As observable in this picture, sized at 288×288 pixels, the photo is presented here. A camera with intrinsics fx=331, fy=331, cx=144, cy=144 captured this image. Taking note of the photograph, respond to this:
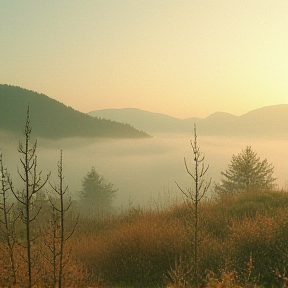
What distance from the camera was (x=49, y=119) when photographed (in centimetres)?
18488

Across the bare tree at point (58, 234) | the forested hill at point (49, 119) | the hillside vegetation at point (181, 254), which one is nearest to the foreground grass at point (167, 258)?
Result: the hillside vegetation at point (181, 254)

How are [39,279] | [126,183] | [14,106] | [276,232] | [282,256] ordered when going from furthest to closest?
[14,106] → [126,183] → [276,232] → [282,256] → [39,279]

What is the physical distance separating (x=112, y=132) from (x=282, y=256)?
184355mm

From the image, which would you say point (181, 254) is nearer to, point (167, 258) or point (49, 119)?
point (167, 258)

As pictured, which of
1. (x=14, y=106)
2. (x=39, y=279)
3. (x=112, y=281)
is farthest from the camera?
(x=14, y=106)

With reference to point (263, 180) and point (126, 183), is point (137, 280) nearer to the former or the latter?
point (263, 180)

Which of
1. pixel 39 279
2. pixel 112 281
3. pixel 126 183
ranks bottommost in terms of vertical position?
pixel 126 183

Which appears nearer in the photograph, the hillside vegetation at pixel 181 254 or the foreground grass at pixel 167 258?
the foreground grass at pixel 167 258

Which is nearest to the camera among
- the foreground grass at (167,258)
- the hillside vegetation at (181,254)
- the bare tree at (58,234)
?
the bare tree at (58,234)

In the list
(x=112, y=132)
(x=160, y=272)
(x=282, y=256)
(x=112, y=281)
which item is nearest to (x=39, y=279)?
(x=112, y=281)

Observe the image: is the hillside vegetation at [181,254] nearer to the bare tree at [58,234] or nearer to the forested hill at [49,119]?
the bare tree at [58,234]

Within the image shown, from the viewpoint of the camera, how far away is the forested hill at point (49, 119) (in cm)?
18125

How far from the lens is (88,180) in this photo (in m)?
61.8

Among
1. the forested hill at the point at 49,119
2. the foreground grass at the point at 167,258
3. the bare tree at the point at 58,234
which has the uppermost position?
the forested hill at the point at 49,119
